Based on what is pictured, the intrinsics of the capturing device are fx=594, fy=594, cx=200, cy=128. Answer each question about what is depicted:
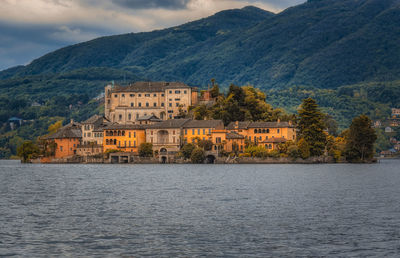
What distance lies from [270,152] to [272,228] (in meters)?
93.5

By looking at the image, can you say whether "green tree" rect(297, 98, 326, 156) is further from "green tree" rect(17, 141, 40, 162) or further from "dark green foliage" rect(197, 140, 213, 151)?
"green tree" rect(17, 141, 40, 162)

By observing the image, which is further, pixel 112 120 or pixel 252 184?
pixel 112 120

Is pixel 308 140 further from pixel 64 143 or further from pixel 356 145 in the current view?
pixel 64 143

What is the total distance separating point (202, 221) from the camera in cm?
4122

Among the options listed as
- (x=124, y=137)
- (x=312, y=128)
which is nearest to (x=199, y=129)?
(x=124, y=137)

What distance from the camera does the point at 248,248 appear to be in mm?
31906

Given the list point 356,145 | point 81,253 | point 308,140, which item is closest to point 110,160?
point 308,140

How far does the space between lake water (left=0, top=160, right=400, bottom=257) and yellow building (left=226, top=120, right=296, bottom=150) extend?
63558 mm

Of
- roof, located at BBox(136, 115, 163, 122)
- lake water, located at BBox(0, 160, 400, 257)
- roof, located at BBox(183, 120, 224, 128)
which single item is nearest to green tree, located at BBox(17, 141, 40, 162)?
roof, located at BBox(136, 115, 163, 122)

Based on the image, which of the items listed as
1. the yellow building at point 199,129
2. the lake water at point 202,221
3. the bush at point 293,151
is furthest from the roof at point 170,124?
the lake water at point 202,221

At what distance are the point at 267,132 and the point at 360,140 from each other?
20402 millimetres

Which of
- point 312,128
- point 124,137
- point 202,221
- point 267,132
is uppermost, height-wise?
point 312,128

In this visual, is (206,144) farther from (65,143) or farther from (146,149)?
(65,143)

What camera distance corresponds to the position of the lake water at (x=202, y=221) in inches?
1257
